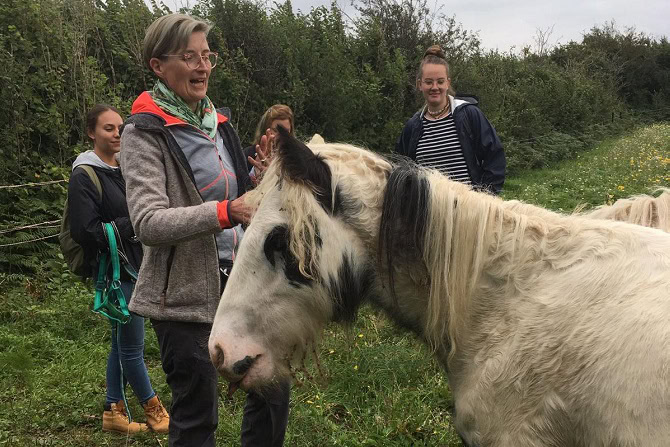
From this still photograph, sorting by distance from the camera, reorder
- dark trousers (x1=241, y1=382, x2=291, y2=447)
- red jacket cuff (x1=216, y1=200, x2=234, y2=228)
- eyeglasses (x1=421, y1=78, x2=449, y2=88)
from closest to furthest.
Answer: red jacket cuff (x1=216, y1=200, x2=234, y2=228)
dark trousers (x1=241, y1=382, x2=291, y2=447)
eyeglasses (x1=421, y1=78, x2=449, y2=88)

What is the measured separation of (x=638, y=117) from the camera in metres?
31.5

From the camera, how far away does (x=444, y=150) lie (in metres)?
4.29

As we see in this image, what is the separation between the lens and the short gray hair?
235 centimetres

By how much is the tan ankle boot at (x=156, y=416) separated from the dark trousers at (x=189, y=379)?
5.92 ft

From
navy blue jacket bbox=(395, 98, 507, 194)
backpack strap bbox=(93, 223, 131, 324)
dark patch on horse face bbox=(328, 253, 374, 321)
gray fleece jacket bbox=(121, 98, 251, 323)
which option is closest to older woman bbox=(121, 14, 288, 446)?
gray fleece jacket bbox=(121, 98, 251, 323)

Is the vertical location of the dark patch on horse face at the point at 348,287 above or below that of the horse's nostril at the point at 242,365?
above

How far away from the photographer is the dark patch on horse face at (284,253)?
1.86 m

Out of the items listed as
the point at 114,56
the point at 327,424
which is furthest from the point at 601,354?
the point at 114,56

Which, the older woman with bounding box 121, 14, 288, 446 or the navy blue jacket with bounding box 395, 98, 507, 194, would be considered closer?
the older woman with bounding box 121, 14, 288, 446

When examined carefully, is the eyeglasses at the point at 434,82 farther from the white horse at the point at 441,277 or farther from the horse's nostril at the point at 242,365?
the horse's nostril at the point at 242,365

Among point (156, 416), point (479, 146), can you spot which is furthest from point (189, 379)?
point (479, 146)

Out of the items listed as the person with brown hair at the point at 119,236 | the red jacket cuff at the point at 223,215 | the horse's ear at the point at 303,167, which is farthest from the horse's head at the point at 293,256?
the person with brown hair at the point at 119,236

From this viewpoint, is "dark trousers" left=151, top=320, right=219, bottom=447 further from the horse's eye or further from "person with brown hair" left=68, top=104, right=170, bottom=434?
"person with brown hair" left=68, top=104, right=170, bottom=434

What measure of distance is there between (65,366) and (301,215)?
13.7 ft
